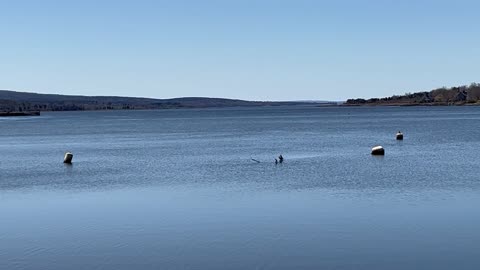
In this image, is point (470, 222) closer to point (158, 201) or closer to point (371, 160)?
point (158, 201)

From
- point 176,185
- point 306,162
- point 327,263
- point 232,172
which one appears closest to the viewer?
point 327,263

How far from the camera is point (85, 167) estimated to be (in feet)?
182

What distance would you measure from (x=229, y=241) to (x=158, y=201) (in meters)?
10.7

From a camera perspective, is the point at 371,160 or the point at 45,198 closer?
the point at 45,198

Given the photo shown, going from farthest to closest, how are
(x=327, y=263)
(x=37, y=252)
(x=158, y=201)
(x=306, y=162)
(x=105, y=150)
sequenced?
(x=105, y=150) < (x=306, y=162) < (x=158, y=201) < (x=37, y=252) < (x=327, y=263)

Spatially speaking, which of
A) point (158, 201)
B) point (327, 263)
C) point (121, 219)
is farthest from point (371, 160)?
point (327, 263)

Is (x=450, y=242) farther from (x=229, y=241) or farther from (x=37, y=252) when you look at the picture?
(x=37, y=252)

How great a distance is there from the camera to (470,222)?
26.6 metres

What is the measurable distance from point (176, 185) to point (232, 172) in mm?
7956

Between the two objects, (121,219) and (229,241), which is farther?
(121,219)

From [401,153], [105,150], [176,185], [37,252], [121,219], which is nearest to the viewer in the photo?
[37,252]

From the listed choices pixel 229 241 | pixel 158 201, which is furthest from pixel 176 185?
pixel 229 241

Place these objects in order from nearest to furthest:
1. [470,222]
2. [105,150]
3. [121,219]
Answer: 1. [470,222]
2. [121,219]
3. [105,150]

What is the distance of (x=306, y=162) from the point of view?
55.4 meters
